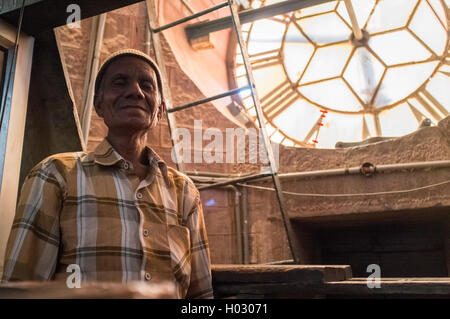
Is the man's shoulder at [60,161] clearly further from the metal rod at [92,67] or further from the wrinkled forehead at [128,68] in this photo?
the metal rod at [92,67]

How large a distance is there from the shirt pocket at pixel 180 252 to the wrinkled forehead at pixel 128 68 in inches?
14.0

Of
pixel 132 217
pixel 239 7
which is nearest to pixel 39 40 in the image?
pixel 132 217

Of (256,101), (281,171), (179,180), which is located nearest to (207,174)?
(281,171)

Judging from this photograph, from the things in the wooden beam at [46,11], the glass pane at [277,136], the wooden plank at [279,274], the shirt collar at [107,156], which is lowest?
the wooden plank at [279,274]

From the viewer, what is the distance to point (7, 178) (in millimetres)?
938

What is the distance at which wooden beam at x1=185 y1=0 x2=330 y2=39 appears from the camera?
2.78 m

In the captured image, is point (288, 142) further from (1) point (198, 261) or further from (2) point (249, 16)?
(1) point (198, 261)

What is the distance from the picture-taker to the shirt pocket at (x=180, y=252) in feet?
2.72

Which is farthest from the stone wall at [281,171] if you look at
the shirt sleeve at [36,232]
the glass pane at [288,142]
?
the shirt sleeve at [36,232]

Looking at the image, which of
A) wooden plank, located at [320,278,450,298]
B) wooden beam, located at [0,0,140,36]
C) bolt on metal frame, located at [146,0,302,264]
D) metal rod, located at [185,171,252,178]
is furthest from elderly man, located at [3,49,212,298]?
metal rod, located at [185,171,252,178]

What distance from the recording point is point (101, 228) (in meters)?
0.76

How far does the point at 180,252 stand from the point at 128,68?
427mm
